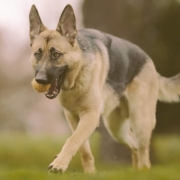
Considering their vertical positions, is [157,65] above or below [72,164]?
above

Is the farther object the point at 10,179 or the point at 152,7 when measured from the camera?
the point at 152,7

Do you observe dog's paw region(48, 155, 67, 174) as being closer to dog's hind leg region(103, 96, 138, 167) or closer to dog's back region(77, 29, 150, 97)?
dog's back region(77, 29, 150, 97)

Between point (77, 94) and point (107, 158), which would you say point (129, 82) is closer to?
point (77, 94)

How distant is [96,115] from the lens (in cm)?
464

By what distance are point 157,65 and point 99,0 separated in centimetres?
165

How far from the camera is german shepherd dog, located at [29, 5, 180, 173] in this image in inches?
172

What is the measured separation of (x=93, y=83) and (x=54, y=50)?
1.92ft

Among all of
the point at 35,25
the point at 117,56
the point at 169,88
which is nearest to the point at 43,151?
the point at 169,88

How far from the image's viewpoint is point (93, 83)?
15.5 feet

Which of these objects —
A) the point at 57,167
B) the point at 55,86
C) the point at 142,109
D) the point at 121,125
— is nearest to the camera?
the point at 57,167

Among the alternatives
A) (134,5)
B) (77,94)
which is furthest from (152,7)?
(77,94)

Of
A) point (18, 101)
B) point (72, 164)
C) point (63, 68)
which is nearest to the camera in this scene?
point (63, 68)

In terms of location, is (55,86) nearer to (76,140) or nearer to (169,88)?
(76,140)

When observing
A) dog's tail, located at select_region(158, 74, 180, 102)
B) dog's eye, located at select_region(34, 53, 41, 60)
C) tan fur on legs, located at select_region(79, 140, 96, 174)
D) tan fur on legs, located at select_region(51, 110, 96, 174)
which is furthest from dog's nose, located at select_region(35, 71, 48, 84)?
dog's tail, located at select_region(158, 74, 180, 102)
